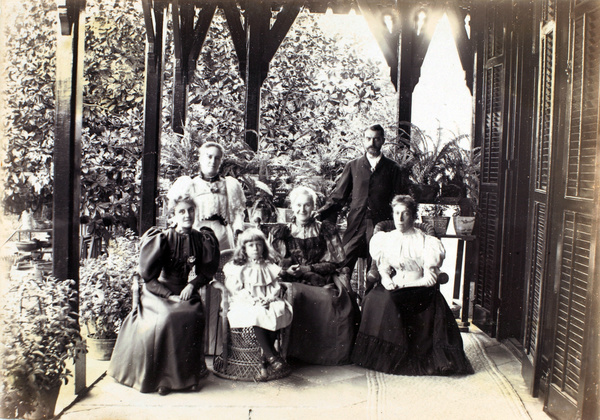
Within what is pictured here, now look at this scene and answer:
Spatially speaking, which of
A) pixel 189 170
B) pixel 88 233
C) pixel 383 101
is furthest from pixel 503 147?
pixel 88 233

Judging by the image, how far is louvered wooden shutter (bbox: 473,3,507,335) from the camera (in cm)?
543

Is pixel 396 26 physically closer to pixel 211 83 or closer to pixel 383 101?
pixel 383 101

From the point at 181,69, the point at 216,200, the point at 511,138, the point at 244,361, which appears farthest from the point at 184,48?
the point at 244,361

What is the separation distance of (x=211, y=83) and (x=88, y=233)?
3417 mm

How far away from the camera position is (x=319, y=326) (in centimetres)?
461

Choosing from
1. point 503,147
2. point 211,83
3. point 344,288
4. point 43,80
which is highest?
point 211,83

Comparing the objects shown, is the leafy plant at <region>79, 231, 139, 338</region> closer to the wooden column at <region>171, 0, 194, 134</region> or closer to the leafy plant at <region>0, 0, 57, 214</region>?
the leafy plant at <region>0, 0, 57, 214</region>

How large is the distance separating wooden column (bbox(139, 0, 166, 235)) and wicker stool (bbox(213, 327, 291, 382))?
1.47m

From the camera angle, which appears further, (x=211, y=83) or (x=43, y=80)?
(x=211, y=83)

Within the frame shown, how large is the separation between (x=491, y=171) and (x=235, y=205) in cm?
245

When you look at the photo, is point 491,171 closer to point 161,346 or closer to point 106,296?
point 161,346

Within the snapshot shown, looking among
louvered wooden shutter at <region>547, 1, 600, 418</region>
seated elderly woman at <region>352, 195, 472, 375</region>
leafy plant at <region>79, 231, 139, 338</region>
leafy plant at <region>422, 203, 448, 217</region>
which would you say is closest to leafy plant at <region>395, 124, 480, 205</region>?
leafy plant at <region>422, 203, 448, 217</region>

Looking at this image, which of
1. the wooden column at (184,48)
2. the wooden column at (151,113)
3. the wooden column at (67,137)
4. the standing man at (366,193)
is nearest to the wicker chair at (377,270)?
the standing man at (366,193)

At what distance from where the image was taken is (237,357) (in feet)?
13.9
